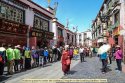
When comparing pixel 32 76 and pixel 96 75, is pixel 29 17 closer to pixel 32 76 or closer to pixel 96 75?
pixel 32 76

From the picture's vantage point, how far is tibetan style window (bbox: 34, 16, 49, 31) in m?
31.8

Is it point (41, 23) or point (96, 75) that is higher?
point (41, 23)

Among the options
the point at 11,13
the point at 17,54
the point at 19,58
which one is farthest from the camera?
the point at 11,13

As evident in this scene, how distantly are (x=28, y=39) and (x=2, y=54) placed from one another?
12463 millimetres

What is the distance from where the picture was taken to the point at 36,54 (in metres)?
21.7

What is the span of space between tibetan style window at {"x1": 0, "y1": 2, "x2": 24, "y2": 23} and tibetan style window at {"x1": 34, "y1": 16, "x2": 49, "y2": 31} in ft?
14.9

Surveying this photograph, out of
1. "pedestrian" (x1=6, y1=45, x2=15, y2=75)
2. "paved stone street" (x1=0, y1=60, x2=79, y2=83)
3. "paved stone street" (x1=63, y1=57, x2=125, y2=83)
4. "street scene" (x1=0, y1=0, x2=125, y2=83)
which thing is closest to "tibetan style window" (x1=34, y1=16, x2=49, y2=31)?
"street scene" (x1=0, y1=0, x2=125, y2=83)

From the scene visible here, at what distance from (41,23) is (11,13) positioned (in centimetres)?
967

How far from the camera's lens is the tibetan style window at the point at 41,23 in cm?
3179

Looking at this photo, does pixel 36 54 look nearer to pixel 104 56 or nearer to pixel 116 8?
pixel 104 56

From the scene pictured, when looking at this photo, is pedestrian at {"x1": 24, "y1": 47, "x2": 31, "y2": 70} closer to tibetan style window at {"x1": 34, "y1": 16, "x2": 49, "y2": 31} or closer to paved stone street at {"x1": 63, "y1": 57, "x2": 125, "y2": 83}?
paved stone street at {"x1": 63, "y1": 57, "x2": 125, "y2": 83}

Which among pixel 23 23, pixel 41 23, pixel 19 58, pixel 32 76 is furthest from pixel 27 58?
pixel 41 23

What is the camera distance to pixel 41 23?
34.2 meters

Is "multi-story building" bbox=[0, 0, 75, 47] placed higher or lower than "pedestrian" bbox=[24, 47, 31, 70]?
higher
